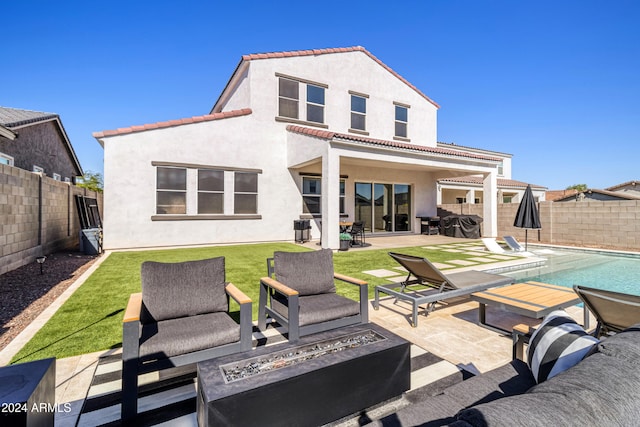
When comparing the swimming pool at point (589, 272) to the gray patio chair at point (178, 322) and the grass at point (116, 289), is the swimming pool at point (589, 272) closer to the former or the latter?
the grass at point (116, 289)

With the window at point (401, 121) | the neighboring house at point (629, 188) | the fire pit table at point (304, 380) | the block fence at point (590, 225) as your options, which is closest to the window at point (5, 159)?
the fire pit table at point (304, 380)

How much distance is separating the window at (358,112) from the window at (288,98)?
2.99 m

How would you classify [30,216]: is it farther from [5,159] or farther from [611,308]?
[611,308]

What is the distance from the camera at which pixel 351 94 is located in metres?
14.4

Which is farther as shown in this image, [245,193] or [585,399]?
[245,193]

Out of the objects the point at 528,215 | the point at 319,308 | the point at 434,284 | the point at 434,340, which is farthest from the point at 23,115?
the point at 528,215

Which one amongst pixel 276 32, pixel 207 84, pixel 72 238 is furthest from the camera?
pixel 207 84

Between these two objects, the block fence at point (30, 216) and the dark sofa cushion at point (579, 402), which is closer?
the dark sofa cushion at point (579, 402)

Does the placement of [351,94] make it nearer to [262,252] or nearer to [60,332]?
[262,252]

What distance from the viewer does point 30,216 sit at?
7.80 meters

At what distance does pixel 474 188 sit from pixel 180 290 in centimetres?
2275

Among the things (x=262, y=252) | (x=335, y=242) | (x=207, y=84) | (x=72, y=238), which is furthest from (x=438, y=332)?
(x=207, y=84)

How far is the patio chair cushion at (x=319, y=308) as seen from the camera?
3.18 metres

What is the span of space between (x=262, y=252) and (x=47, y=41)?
1252 centimetres
